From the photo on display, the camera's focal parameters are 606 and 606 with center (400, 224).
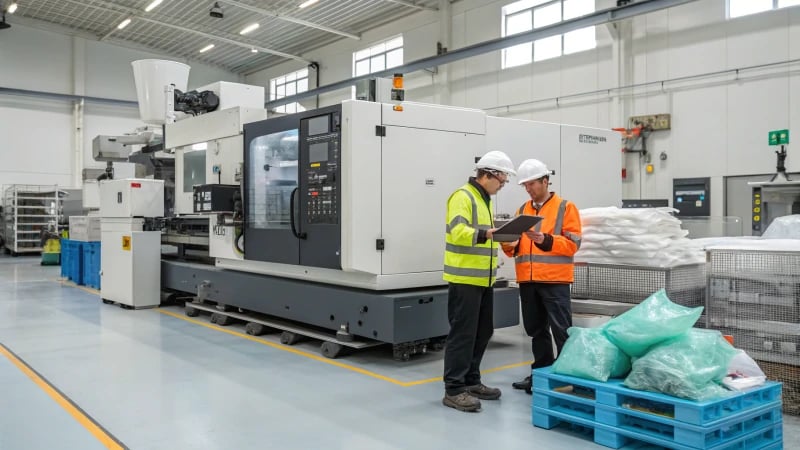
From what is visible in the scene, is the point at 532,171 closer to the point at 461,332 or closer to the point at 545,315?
the point at 545,315

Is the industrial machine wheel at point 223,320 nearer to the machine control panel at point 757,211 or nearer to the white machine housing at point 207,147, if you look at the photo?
the white machine housing at point 207,147

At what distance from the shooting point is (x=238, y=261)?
6594 mm

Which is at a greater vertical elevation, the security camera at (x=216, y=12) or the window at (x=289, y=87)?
the security camera at (x=216, y=12)

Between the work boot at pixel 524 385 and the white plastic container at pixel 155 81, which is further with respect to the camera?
the white plastic container at pixel 155 81

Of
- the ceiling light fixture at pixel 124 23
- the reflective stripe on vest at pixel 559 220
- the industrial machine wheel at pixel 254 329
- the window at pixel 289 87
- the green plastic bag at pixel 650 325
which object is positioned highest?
the ceiling light fixture at pixel 124 23

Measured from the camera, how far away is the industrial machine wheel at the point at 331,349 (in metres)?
5.14

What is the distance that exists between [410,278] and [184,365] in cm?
197

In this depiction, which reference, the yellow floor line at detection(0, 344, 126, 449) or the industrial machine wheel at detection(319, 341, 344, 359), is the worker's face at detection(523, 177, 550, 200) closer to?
the industrial machine wheel at detection(319, 341, 344, 359)

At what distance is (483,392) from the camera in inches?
158

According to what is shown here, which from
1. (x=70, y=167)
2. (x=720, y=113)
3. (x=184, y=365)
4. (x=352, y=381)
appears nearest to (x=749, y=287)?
(x=352, y=381)

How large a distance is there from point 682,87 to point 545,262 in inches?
310

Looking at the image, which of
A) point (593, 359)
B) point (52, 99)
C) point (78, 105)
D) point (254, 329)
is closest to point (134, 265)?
point (254, 329)

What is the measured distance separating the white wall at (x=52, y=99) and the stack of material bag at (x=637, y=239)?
18061mm

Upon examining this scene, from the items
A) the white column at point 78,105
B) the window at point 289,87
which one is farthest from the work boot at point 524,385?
the white column at point 78,105
